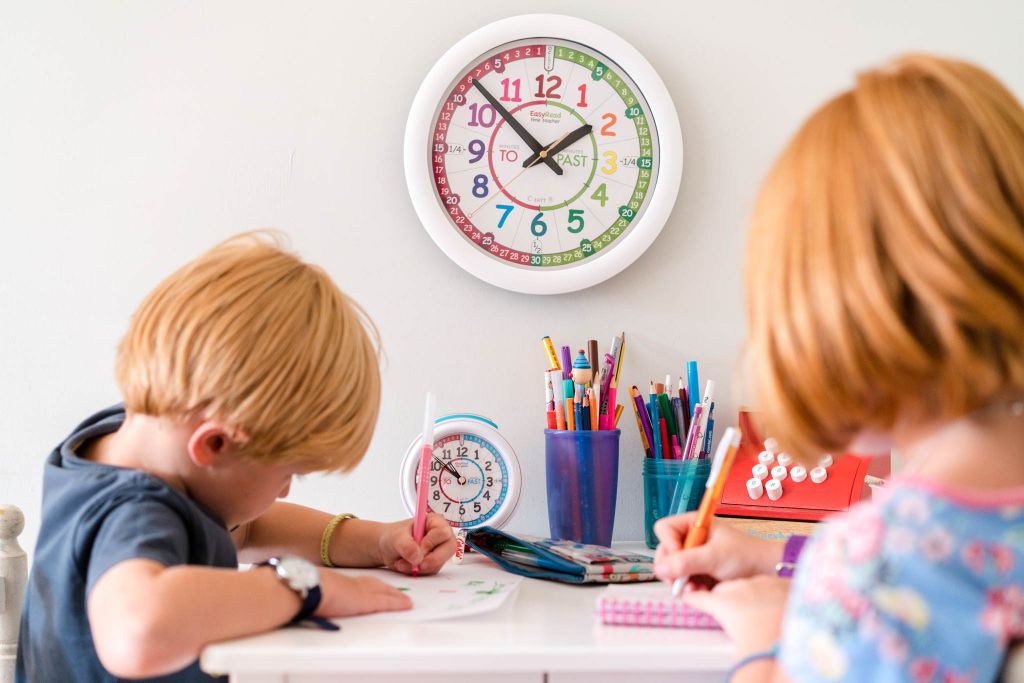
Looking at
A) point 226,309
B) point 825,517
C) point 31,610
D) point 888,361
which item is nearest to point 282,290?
point 226,309

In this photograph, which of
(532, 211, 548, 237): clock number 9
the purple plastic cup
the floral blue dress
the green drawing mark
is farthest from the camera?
(532, 211, 548, 237): clock number 9

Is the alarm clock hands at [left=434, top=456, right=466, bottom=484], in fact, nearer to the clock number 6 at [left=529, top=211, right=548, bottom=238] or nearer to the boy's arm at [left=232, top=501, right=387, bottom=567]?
the boy's arm at [left=232, top=501, right=387, bottom=567]

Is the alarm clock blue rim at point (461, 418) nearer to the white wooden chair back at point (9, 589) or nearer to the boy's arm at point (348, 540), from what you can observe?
the boy's arm at point (348, 540)

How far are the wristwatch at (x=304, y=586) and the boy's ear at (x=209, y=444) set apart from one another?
0.38 ft

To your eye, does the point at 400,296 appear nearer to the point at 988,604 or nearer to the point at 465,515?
the point at 465,515

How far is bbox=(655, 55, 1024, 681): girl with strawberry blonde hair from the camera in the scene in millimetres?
483

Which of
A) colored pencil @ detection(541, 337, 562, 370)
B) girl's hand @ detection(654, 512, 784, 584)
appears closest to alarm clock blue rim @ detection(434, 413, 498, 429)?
colored pencil @ detection(541, 337, 562, 370)

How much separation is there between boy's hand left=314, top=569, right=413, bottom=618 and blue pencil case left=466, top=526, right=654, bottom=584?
0.18 meters

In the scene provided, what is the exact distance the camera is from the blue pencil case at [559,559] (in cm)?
90

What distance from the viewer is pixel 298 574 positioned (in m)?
0.71

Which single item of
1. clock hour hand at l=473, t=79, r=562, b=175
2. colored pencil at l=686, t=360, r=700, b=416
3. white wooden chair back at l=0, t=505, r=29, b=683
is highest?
clock hour hand at l=473, t=79, r=562, b=175

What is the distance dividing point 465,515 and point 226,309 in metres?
0.41

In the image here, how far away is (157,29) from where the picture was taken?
1147mm

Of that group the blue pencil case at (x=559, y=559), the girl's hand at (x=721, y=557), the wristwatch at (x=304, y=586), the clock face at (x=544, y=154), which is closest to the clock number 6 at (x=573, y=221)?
the clock face at (x=544, y=154)
